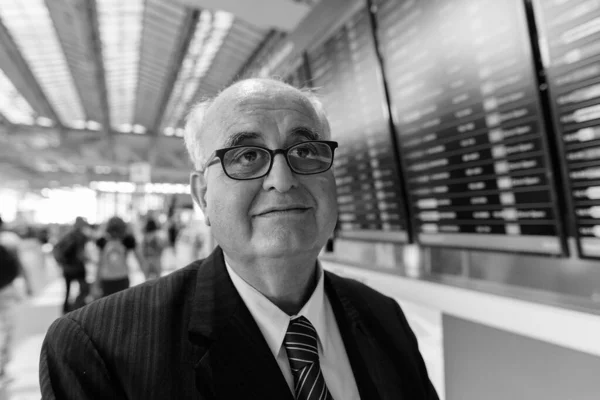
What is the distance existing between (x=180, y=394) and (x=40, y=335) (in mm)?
5392

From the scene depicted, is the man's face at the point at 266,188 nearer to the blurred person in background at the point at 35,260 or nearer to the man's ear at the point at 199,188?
the man's ear at the point at 199,188

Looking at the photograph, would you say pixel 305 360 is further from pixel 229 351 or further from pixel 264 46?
pixel 264 46

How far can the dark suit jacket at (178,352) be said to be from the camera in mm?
974

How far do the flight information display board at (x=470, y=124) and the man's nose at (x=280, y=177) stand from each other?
39.2 inches

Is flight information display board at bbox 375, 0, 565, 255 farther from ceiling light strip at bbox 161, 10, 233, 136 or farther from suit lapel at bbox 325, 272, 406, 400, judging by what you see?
ceiling light strip at bbox 161, 10, 233, 136

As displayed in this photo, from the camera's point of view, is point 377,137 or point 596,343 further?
point 377,137

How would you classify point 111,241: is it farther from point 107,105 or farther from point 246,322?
point 107,105

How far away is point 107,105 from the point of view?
11.9 meters

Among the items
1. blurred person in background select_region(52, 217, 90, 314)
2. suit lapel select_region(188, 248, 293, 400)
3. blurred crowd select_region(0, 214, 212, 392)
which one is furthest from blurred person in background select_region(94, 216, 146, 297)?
suit lapel select_region(188, 248, 293, 400)

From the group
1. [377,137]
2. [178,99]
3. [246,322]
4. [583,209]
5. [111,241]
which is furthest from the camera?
[178,99]

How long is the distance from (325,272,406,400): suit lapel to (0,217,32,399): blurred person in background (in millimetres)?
3495

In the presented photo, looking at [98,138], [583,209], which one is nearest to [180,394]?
[583,209]

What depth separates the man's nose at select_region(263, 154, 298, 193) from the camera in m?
1.07

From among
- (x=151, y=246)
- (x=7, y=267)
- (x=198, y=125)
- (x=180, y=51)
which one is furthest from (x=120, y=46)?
(x=198, y=125)
